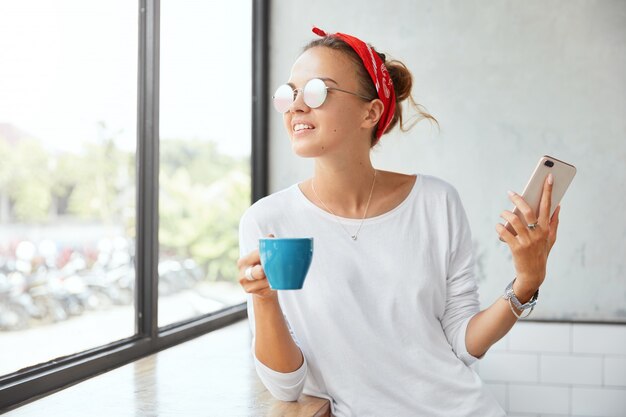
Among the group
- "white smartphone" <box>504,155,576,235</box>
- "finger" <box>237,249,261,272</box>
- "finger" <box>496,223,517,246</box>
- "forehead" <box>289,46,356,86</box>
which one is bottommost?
"finger" <box>237,249,261,272</box>

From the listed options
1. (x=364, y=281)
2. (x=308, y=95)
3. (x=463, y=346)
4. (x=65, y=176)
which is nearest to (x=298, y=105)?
(x=308, y=95)

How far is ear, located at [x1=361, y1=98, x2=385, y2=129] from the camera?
5.86 ft

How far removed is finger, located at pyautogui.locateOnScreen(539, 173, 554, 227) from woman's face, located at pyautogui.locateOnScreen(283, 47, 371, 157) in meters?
0.48

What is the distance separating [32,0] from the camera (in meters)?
1.88

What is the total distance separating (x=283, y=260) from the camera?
1.29 meters

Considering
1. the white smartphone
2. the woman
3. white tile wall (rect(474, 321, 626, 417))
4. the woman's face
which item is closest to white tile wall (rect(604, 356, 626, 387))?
white tile wall (rect(474, 321, 626, 417))

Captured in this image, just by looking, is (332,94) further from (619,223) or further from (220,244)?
(619,223)

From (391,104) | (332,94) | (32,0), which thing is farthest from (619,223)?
(32,0)

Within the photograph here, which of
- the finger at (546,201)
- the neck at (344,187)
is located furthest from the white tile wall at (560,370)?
the finger at (546,201)

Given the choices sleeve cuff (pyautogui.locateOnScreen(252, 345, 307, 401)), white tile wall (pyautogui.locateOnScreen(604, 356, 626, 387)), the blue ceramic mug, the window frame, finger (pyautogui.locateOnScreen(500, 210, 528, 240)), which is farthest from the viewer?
white tile wall (pyautogui.locateOnScreen(604, 356, 626, 387))

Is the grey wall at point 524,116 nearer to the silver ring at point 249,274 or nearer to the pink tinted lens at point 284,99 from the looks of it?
the pink tinted lens at point 284,99

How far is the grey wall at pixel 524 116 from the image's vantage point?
2.98m

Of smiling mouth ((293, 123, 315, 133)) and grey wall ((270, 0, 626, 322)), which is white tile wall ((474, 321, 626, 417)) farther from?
smiling mouth ((293, 123, 315, 133))

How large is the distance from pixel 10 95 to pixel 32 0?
27cm
